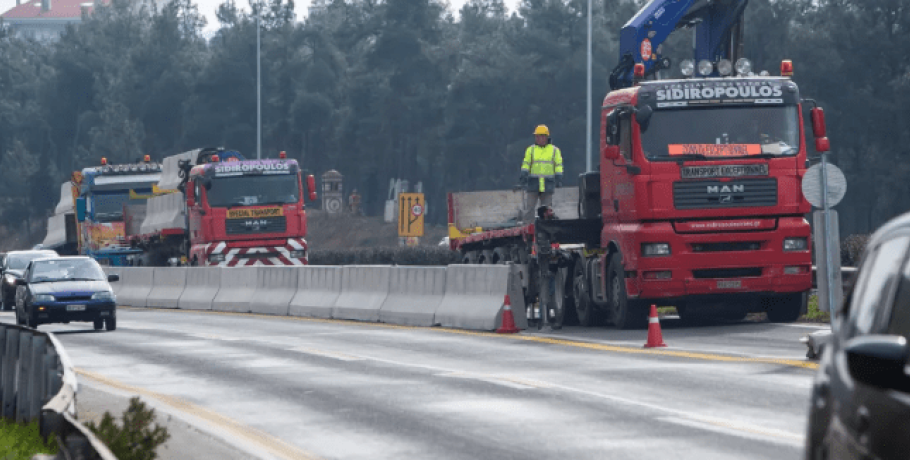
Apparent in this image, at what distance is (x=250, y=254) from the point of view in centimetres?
4234

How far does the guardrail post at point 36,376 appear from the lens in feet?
36.4

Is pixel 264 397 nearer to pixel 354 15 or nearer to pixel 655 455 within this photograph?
pixel 655 455

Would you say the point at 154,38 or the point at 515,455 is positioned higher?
the point at 154,38

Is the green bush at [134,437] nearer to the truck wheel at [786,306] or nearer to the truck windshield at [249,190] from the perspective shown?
the truck wheel at [786,306]

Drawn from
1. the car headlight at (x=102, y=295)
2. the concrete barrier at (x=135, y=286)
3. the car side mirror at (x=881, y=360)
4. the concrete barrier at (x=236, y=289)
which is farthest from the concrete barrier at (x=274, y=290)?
the car side mirror at (x=881, y=360)

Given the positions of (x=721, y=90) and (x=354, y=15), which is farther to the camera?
(x=354, y=15)

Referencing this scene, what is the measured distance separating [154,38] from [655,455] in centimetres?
12809

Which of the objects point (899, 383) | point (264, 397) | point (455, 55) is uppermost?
point (455, 55)

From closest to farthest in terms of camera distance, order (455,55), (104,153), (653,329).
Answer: (653,329), (455,55), (104,153)

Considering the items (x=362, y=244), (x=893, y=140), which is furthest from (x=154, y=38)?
(x=893, y=140)

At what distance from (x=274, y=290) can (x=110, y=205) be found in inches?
715

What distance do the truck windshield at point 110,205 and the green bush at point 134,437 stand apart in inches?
1679

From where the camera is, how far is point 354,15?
117375 millimetres

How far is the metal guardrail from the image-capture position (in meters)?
7.35
